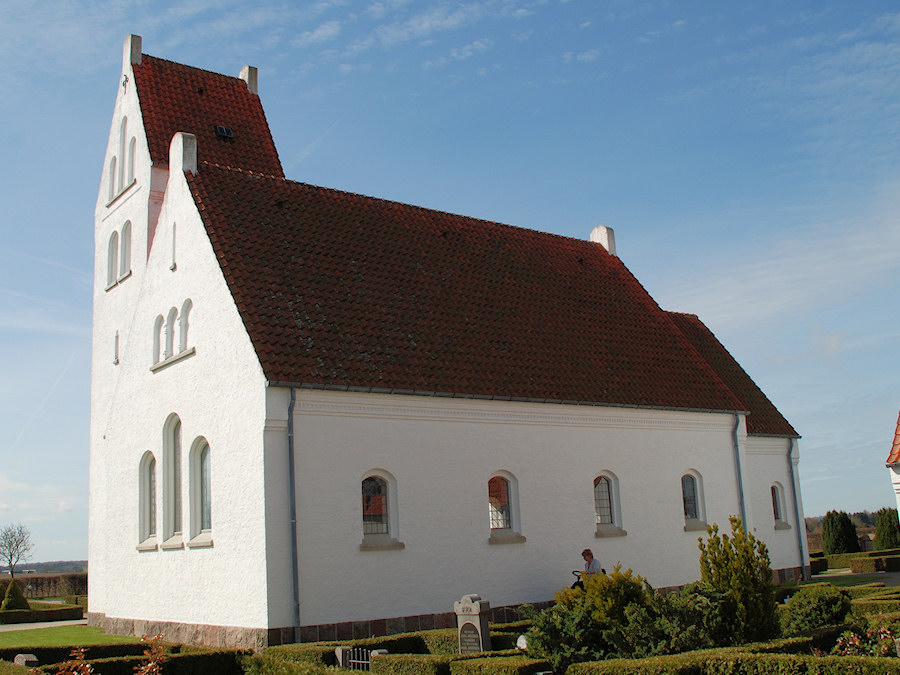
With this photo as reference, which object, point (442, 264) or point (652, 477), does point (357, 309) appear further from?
point (652, 477)

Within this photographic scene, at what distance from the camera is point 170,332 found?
808 inches

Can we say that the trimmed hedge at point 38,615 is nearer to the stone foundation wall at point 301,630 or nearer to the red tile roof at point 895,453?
the stone foundation wall at point 301,630

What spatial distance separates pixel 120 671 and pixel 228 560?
2.96 m

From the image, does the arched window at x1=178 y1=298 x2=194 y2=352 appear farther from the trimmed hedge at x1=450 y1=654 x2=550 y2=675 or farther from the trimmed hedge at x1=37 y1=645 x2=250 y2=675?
the trimmed hedge at x1=450 y1=654 x2=550 y2=675

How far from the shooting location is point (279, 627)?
15844mm

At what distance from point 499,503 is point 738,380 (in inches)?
533

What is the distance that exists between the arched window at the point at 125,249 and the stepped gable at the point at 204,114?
2547 mm

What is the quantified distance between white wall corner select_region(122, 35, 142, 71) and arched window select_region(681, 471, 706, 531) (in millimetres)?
20657

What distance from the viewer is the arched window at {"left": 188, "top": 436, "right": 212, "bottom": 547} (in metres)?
18.5

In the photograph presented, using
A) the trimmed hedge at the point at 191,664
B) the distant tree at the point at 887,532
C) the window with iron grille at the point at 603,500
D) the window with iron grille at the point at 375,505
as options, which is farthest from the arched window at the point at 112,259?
the distant tree at the point at 887,532

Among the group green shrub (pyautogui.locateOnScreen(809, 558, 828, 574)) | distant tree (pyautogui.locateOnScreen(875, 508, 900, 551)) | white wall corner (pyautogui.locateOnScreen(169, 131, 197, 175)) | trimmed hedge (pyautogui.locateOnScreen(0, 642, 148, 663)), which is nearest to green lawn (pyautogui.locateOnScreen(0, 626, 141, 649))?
trimmed hedge (pyautogui.locateOnScreen(0, 642, 148, 663))

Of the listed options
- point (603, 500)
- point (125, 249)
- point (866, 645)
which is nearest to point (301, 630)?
point (603, 500)

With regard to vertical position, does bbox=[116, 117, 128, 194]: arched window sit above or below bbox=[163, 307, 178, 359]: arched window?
above

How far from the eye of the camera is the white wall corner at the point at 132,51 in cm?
2700
